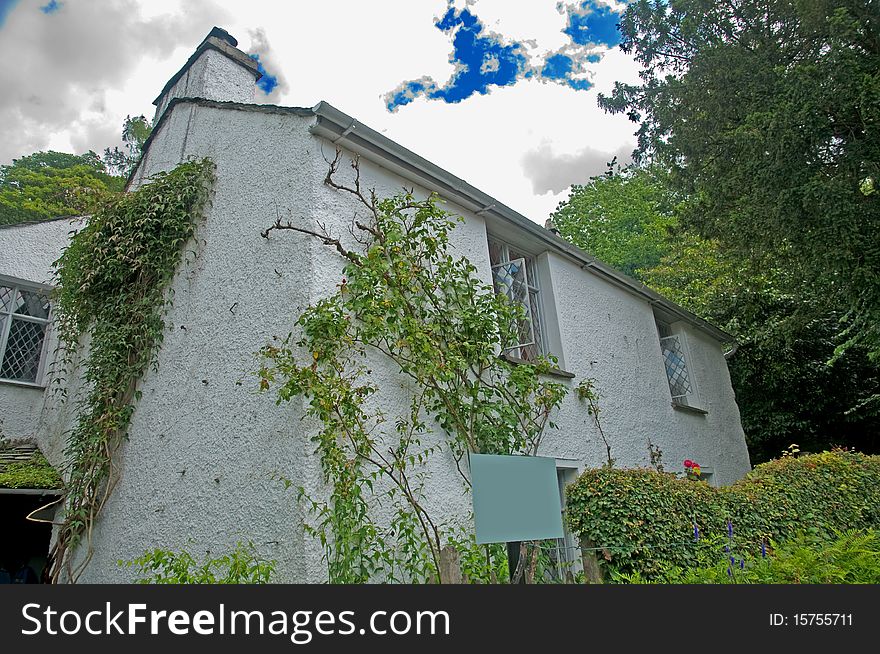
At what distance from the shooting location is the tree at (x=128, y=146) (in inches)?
1033

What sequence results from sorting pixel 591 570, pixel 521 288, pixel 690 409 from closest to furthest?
pixel 591 570
pixel 521 288
pixel 690 409

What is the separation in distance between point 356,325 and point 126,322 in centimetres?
306

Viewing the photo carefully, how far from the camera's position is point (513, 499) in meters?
3.38

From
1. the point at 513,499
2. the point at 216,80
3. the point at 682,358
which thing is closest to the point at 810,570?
the point at 513,499

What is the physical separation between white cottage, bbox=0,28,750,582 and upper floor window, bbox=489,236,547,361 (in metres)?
0.04

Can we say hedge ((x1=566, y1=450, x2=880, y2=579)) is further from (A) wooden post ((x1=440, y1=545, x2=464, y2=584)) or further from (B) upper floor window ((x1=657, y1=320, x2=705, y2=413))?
(B) upper floor window ((x1=657, y1=320, x2=705, y2=413))

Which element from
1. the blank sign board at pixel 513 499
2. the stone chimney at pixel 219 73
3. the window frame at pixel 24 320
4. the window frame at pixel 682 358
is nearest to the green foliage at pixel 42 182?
the window frame at pixel 24 320

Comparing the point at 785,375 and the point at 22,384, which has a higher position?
the point at 785,375

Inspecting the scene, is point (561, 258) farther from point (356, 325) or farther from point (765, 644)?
point (765, 644)

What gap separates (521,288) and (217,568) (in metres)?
5.16

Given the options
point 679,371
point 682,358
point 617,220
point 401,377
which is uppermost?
point 617,220

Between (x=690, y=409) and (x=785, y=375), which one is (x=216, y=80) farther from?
(x=785, y=375)

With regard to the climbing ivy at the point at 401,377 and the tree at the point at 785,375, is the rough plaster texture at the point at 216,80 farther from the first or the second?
the tree at the point at 785,375

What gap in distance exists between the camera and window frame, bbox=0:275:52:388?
8.36 m
